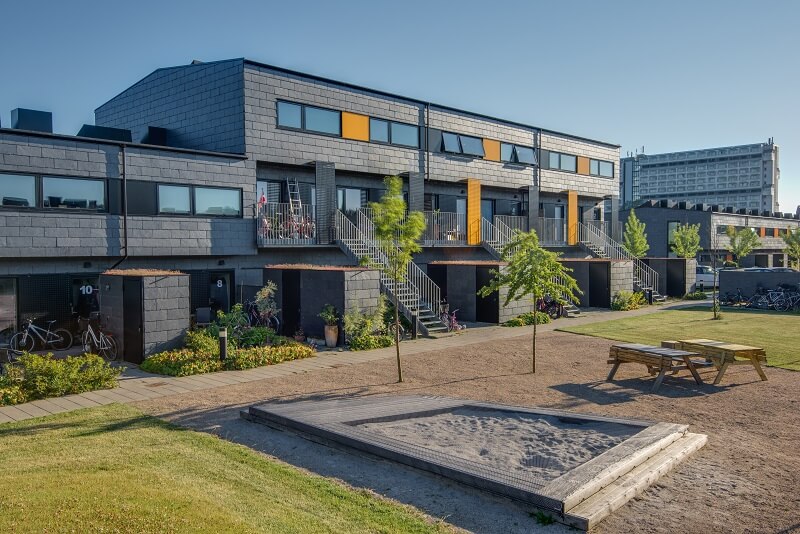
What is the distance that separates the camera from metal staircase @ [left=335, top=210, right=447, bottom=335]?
2027 centimetres

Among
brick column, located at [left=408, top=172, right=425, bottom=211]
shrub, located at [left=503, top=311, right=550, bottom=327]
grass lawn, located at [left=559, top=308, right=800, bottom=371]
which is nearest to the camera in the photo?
grass lawn, located at [left=559, top=308, right=800, bottom=371]

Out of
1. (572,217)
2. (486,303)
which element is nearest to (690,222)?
(572,217)

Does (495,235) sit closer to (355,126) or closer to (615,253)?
(615,253)

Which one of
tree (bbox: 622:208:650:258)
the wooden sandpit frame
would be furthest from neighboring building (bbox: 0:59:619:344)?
the wooden sandpit frame

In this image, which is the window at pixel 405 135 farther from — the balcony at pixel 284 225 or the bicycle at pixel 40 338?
the bicycle at pixel 40 338

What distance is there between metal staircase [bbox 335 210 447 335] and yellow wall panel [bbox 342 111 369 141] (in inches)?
122

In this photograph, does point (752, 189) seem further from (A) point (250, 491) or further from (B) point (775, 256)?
(A) point (250, 491)

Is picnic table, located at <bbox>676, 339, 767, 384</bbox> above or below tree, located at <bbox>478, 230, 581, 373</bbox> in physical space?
below

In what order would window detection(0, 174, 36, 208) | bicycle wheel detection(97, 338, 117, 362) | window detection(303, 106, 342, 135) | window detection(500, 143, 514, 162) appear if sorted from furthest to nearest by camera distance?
window detection(500, 143, 514, 162)
window detection(303, 106, 342, 135)
window detection(0, 174, 36, 208)
bicycle wheel detection(97, 338, 117, 362)

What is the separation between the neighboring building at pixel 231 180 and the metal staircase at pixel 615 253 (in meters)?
3.69

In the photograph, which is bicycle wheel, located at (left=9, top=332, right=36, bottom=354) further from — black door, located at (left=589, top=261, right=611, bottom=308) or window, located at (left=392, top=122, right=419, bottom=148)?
black door, located at (left=589, top=261, right=611, bottom=308)

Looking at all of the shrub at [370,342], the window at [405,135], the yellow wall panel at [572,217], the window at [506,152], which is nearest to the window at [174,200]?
the shrub at [370,342]

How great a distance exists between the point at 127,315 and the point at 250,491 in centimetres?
1028

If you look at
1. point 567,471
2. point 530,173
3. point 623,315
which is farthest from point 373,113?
point 567,471
